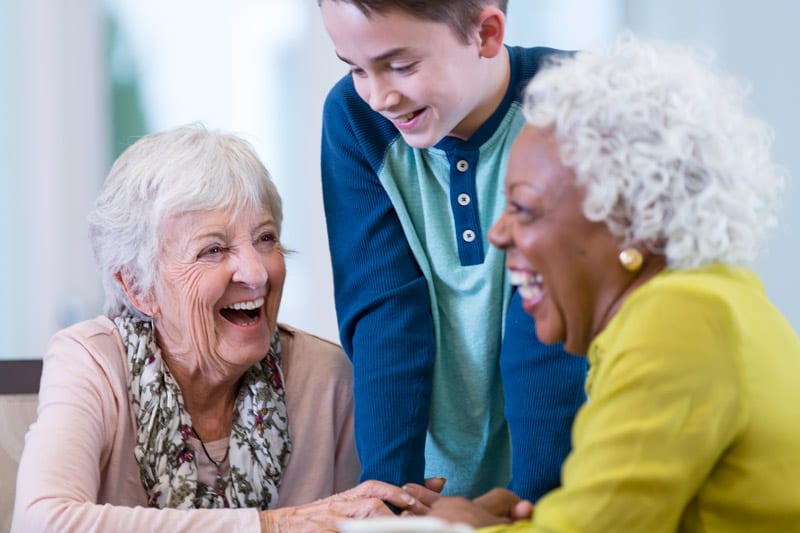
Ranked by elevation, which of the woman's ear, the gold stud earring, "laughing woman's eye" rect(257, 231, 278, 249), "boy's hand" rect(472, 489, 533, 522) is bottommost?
"boy's hand" rect(472, 489, 533, 522)

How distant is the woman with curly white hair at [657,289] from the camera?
110 centimetres

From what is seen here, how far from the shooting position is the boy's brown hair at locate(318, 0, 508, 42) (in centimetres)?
167

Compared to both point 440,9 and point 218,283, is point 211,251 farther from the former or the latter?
point 440,9

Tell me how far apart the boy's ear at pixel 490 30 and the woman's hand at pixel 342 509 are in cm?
73

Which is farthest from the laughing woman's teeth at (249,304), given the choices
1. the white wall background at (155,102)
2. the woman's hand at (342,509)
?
the white wall background at (155,102)

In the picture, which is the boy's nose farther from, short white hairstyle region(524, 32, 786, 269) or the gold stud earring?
the gold stud earring

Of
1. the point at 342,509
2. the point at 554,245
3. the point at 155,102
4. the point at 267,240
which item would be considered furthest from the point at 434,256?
the point at 155,102

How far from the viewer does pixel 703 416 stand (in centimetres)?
111

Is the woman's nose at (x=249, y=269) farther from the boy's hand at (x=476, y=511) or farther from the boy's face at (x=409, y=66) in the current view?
the boy's hand at (x=476, y=511)

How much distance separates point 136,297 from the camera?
82.6 inches

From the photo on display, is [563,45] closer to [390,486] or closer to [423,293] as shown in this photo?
[423,293]

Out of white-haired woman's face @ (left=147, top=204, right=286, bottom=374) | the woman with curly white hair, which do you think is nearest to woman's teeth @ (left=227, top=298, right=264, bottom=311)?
white-haired woman's face @ (left=147, top=204, right=286, bottom=374)

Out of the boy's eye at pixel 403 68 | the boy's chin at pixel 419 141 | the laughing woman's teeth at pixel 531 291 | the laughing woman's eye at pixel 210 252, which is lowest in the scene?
Result: the laughing woman's eye at pixel 210 252

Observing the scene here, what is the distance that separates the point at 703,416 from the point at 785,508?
16cm
